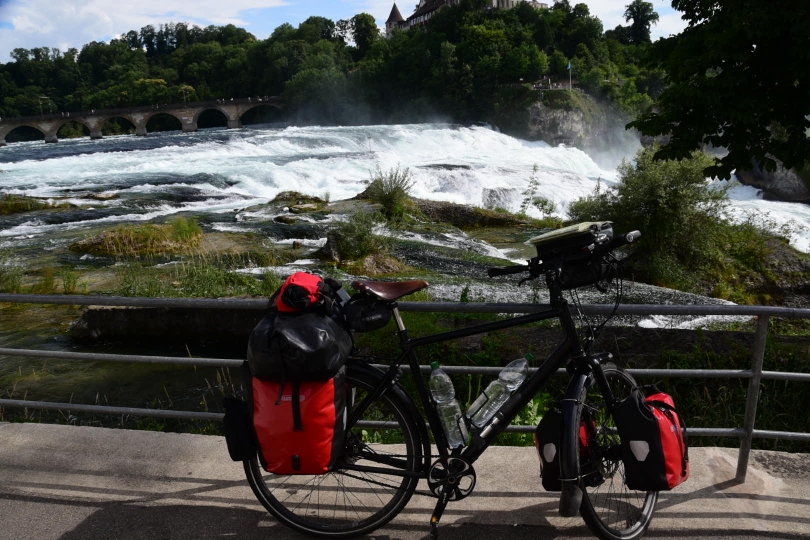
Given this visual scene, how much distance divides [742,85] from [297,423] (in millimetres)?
6329

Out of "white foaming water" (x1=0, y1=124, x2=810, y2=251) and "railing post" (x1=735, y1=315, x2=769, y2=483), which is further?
"white foaming water" (x1=0, y1=124, x2=810, y2=251)

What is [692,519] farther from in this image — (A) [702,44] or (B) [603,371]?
(A) [702,44]

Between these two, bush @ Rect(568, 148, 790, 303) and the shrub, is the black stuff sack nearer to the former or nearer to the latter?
the shrub

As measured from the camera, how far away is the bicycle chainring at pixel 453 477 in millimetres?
2855

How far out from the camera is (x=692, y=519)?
3084mm

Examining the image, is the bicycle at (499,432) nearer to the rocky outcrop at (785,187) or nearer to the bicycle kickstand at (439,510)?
the bicycle kickstand at (439,510)

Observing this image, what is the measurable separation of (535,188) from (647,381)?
19.5m

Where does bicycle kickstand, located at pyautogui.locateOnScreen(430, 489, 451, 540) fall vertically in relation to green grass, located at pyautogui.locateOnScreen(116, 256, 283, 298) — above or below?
above

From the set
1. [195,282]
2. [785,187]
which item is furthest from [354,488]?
[785,187]

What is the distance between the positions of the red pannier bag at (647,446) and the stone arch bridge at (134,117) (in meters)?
66.7

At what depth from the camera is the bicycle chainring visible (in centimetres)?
286

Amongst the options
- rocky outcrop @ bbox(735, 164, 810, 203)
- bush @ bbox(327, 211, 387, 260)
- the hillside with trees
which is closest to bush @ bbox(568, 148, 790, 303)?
bush @ bbox(327, 211, 387, 260)

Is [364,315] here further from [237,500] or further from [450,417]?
[237,500]

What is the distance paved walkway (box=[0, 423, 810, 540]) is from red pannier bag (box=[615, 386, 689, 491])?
1.34 feet
